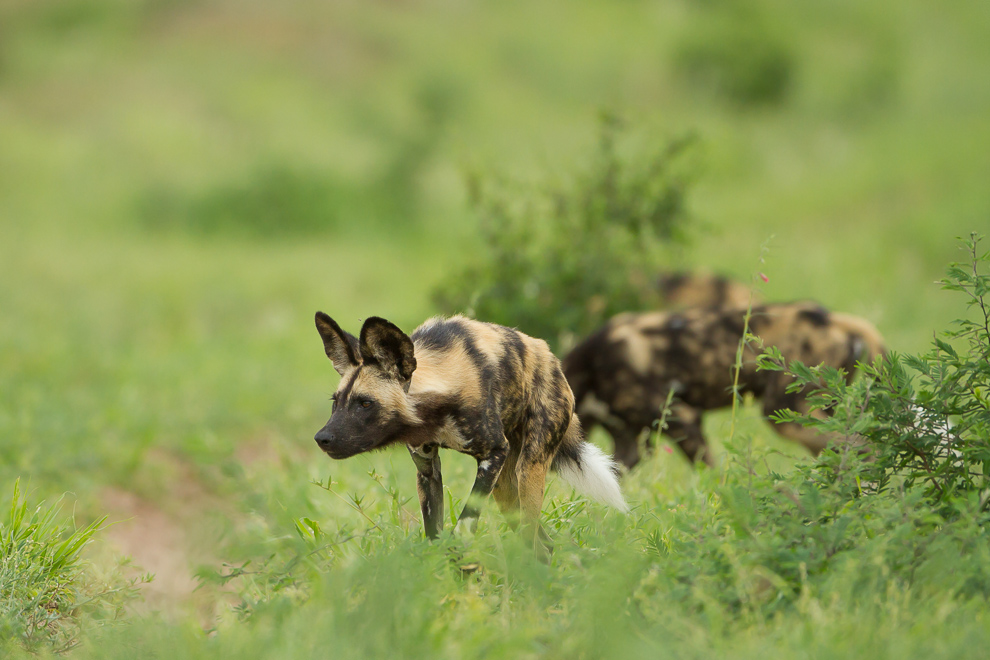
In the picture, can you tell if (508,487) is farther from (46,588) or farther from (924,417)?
(46,588)

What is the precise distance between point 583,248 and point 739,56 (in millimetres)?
14391

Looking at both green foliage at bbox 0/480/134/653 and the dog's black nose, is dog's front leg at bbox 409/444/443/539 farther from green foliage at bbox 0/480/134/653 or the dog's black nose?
green foliage at bbox 0/480/134/653

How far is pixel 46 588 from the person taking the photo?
10.9 feet

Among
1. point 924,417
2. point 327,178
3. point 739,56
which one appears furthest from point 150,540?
point 739,56

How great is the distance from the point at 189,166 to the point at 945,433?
51.1 feet

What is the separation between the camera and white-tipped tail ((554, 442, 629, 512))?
352 cm

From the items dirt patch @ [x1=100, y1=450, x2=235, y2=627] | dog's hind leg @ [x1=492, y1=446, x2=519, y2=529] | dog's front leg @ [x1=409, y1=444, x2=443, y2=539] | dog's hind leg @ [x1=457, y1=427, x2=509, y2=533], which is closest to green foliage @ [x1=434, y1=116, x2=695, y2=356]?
dirt patch @ [x1=100, y1=450, x2=235, y2=627]

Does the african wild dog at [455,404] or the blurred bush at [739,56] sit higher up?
the blurred bush at [739,56]

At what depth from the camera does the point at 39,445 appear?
559cm

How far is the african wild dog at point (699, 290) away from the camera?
784 cm

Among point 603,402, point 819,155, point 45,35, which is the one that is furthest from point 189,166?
point 603,402

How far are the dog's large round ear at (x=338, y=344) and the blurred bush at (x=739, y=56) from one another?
1798 cm

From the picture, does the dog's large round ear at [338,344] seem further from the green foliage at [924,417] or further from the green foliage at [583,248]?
the green foliage at [583,248]

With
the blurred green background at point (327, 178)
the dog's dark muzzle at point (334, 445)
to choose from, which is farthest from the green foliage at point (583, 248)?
the dog's dark muzzle at point (334, 445)
